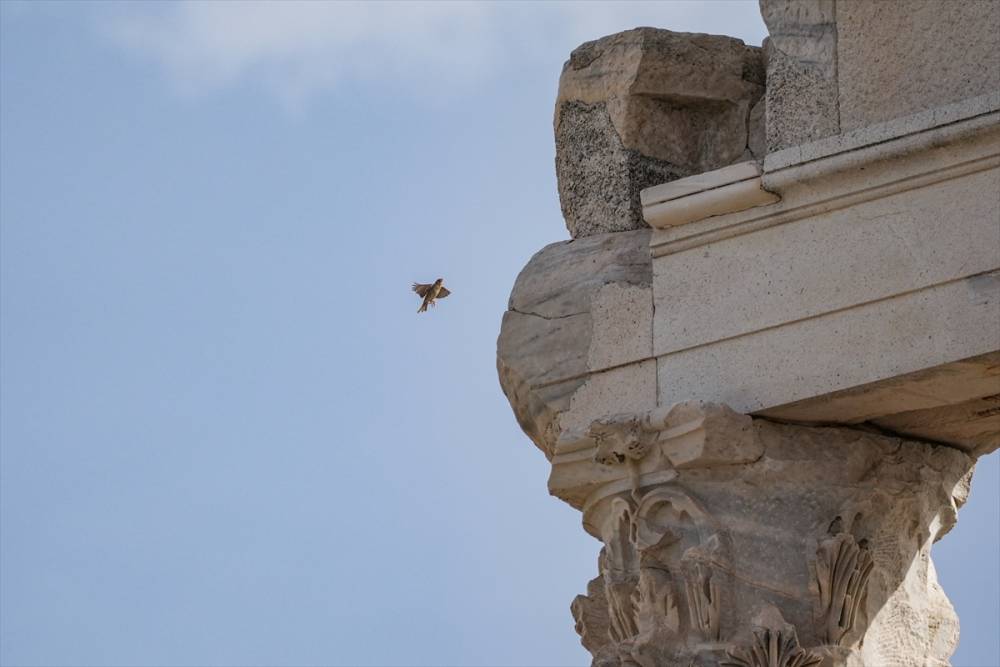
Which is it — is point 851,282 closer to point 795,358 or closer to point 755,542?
point 795,358

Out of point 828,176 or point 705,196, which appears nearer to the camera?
point 828,176

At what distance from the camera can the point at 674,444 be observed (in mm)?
8914

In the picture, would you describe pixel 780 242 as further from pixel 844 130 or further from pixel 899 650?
pixel 899 650

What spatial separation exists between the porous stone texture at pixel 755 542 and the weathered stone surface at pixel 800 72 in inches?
43.6

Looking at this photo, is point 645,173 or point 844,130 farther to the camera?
point 645,173

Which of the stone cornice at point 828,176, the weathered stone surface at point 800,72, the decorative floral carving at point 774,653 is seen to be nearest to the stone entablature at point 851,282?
the stone cornice at point 828,176

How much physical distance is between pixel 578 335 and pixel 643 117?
→ 0.97 m

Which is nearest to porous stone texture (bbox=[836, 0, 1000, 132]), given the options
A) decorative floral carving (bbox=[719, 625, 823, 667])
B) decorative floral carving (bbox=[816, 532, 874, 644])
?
decorative floral carving (bbox=[816, 532, 874, 644])

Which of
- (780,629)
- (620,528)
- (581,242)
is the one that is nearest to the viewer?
(780,629)

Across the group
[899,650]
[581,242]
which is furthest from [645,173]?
[899,650]

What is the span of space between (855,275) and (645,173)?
1227 millimetres

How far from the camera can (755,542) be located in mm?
8742

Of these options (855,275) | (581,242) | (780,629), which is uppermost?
(581,242)

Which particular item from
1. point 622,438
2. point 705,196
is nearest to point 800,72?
point 705,196
